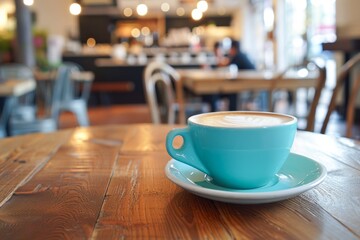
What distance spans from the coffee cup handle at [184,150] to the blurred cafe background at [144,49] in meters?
1.23

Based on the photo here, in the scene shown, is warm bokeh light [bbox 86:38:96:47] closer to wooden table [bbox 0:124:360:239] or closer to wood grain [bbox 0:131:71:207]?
wood grain [bbox 0:131:71:207]

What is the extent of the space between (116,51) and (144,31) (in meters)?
3.05

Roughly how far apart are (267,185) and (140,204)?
161 mm

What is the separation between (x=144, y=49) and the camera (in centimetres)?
1001

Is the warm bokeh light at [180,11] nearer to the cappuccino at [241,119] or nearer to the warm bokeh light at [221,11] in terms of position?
the warm bokeh light at [221,11]

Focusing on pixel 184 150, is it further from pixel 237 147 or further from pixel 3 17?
pixel 3 17

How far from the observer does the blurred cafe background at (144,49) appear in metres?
4.27

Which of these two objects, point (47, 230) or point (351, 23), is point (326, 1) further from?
point (47, 230)

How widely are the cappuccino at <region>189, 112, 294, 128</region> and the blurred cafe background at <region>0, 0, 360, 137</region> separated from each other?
1.19m

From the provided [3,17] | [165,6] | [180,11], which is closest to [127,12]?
[165,6]

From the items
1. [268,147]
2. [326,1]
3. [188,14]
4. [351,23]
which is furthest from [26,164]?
[188,14]

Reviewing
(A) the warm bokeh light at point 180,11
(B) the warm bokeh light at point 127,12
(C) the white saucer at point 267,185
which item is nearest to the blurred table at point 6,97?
(C) the white saucer at point 267,185

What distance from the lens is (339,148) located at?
805mm

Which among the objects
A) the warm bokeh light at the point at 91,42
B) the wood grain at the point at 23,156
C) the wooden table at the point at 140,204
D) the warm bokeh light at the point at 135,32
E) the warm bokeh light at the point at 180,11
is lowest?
the wooden table at the point at 140,204
